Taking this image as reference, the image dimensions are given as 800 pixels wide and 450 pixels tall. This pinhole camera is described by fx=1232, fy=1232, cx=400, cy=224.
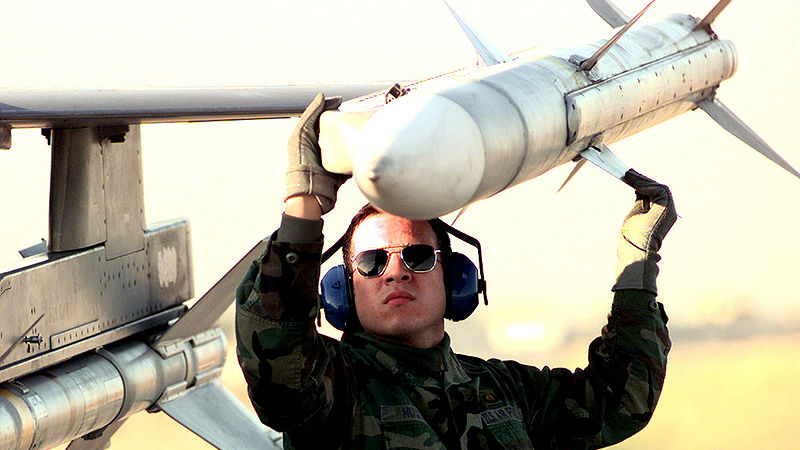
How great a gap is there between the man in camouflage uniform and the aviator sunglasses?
0.09 ft

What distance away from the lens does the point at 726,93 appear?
15156 mm

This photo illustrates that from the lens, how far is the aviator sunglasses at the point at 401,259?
391 centimetres

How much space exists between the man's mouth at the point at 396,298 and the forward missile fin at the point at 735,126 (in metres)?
2.62

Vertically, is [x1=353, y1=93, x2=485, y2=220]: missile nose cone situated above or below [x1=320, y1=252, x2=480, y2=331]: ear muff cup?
above

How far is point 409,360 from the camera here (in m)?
3.95

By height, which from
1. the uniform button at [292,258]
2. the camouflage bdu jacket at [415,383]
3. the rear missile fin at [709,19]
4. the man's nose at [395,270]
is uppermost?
the rear missile fin at [709,19]

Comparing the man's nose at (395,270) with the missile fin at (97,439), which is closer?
the man's nose at (395,270)

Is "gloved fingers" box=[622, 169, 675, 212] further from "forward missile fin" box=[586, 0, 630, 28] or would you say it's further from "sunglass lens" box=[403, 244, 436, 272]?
"forward missile fin" box=[586, 0, 630, 28]

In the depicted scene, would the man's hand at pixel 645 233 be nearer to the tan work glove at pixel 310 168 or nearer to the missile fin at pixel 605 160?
the missile fin at pixel 605 160

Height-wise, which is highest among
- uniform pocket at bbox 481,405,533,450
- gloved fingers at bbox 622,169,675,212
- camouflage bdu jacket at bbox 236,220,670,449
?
gloved fingers at bbox 622,169,675,212

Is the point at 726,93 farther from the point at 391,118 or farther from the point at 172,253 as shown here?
the point at 391,118

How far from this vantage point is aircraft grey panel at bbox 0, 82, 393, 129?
5.80 metres

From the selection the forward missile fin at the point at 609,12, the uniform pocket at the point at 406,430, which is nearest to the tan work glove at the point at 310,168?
the uniform pocket at the point at 406,430

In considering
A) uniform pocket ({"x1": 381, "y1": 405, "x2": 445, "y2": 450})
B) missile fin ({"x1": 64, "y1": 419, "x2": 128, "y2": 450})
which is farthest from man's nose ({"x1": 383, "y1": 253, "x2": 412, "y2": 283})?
missile fin ({"x1": 64, "y1": 419, "x2": 128, "y2": 450})
